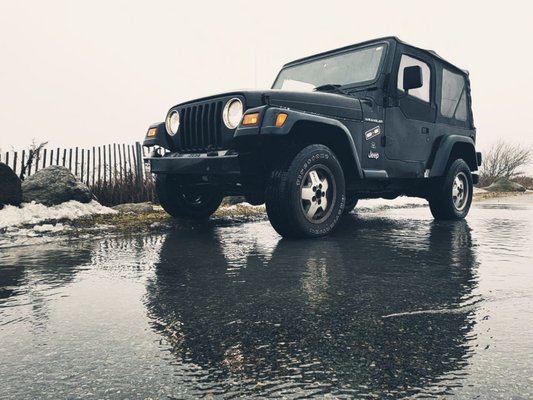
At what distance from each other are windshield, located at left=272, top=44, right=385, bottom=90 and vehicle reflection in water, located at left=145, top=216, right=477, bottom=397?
268cm

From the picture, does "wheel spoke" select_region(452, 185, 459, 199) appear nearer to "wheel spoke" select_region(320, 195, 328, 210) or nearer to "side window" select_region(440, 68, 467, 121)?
"side window" select_region(440, 68, 467, 121)

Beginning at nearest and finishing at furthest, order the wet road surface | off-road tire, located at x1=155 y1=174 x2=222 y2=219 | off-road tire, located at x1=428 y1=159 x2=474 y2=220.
Result: the wet road surface < off-road tire, located at x1=155 y1=174 x2=222 y2=219 < off-road tire, located at x1=428 y1=159 x2=474 y2=220

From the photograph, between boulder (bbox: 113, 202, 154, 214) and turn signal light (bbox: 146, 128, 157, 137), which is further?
boulder (bbox: 113, 202, 154, 214)

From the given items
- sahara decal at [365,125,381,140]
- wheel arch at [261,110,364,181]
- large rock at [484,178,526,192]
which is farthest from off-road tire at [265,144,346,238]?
large rock at [484,178,526,192]

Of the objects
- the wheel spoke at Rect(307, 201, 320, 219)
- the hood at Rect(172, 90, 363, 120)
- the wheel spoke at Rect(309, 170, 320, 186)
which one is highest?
the hood at Rect(172, 90, 363, 120)

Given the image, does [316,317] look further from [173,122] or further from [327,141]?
[173,122]

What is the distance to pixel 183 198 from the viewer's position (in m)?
7.08

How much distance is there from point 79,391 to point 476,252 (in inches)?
150

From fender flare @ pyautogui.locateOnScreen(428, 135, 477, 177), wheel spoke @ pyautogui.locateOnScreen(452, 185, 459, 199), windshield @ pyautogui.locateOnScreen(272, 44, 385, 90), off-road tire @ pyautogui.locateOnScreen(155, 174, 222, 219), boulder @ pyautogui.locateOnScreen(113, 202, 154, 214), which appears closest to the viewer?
windshield @ pyautogui.locateOnScreen(272, 44, 385, 90)

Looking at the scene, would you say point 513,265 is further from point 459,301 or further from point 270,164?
point 270,164

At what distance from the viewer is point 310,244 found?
4.96 m

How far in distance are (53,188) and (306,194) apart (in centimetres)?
449

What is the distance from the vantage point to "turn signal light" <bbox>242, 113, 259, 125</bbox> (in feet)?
16.1

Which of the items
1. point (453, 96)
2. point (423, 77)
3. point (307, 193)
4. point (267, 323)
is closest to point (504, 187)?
point (453, 96)
